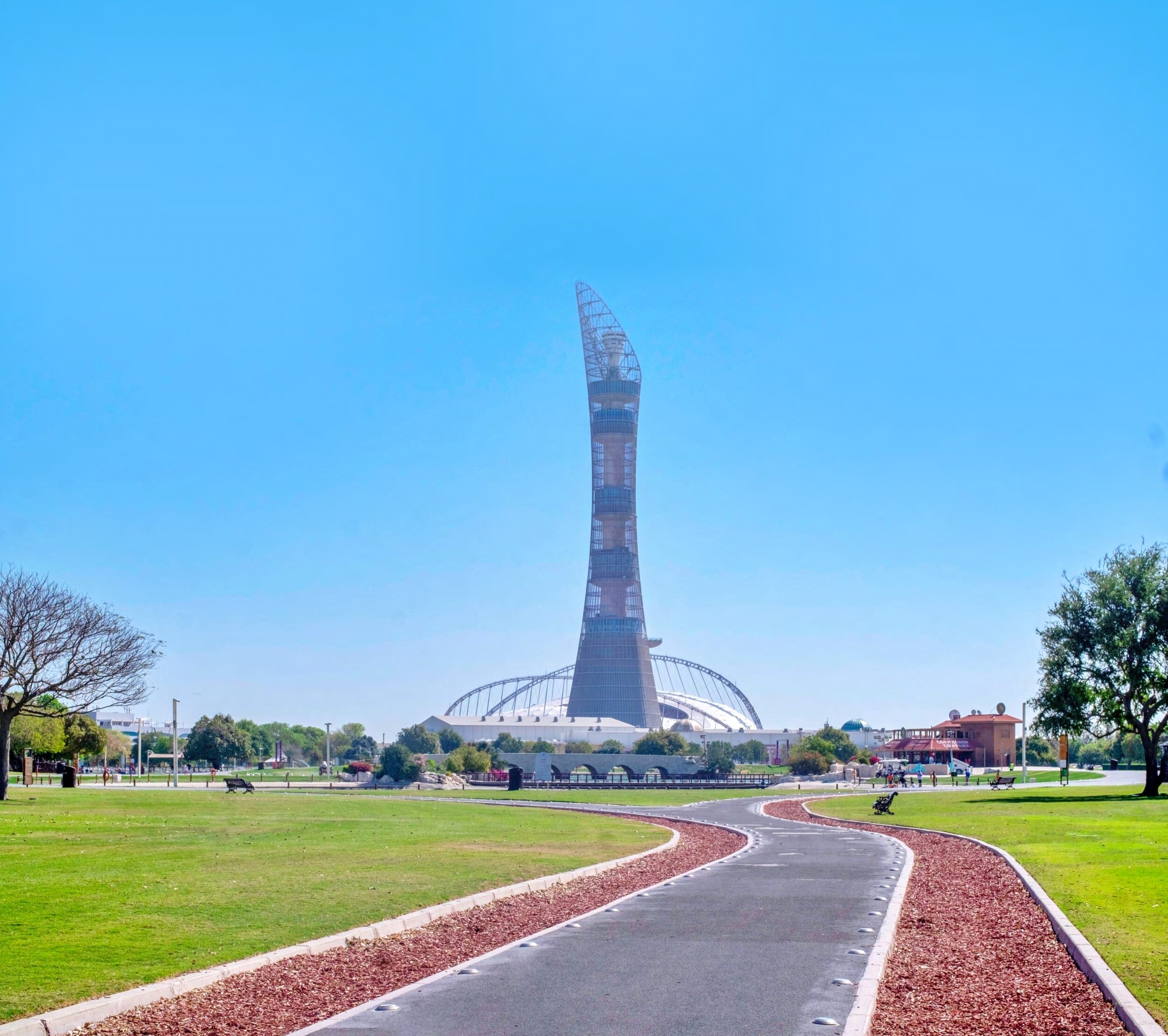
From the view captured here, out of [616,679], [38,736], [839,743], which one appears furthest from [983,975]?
[616,679]

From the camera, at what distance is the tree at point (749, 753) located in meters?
193

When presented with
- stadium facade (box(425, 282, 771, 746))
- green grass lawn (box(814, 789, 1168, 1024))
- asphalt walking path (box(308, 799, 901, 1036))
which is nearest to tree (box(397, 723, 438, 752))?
stadium facade (box(425, 282, 771, 746))

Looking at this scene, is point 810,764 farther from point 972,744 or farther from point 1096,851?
point 1096,851

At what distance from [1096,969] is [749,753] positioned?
185m

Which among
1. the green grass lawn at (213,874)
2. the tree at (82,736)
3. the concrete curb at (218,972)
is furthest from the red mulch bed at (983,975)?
the tree at (82,736)

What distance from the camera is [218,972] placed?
13109 mm

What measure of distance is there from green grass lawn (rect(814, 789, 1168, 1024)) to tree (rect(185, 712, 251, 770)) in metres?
108

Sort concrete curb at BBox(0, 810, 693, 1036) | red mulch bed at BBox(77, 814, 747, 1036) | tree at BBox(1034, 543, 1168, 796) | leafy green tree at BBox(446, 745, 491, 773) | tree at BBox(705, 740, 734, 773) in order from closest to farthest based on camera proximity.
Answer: concrete curb at BBox(0, 810, 693, 1036) < red mulch bed at BBox(77, 814, 747, 1036) < tree at BBox(1034, 543, 1168, 796) < leafy green tree at BBox(446, 745, 491, 773) < tree at BBox(705, 740, 734, 773)

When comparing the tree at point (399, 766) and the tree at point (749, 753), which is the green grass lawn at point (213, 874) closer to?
the tree at point (399, 766)

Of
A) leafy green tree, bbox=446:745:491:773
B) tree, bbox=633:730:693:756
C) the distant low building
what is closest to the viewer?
leafy green tree, bbox=446:745:491:773

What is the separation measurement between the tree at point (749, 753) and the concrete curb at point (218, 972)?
175154 mm

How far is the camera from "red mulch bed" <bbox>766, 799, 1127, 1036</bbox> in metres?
11.2

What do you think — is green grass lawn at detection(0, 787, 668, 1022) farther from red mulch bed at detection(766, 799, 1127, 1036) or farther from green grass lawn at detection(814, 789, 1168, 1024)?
green grass lawn at detection(814, 789, 1168, 1024)

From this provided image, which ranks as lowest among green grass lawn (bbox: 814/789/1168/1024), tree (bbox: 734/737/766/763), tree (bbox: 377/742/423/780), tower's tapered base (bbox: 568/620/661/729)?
tree (bbox: 734/737/766/763)
